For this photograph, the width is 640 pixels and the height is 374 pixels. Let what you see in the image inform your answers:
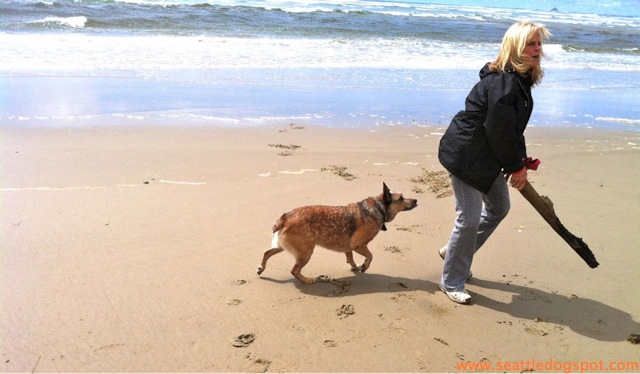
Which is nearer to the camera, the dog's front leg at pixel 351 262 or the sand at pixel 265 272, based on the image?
the sand at pixel 265 272

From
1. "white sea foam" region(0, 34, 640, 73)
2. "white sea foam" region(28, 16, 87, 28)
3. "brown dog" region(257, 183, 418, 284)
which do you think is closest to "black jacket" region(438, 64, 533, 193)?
"brown dog" region(257, 183, 418, 284)

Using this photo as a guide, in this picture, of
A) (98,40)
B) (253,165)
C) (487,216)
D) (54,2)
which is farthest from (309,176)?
(54,2)

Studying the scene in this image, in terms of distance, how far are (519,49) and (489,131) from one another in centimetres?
60

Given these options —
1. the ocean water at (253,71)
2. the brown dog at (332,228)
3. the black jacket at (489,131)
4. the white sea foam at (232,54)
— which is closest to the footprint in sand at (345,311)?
the brown dog at (332,228)

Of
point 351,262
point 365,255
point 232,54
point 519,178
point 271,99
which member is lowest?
point 351,262

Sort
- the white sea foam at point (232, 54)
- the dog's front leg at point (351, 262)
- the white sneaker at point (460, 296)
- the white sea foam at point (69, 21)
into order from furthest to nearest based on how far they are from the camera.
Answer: the white sea foam at point (69, 21) → the white sea foam at point (232, 54) → the dog's front leg at point (351, 262) → the white sneaker at point (460, 296)

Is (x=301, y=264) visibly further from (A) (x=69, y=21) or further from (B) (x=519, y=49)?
(A) (x=69, y=21)

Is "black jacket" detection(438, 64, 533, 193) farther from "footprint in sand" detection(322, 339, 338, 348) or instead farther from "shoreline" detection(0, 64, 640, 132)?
"shoreline" detection(0, 64, 640, 132)

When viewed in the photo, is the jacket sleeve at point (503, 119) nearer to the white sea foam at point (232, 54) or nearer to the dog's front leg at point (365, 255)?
the dog's front leg at point (365, 255)

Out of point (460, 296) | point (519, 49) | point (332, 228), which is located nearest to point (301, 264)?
point (332, 228)

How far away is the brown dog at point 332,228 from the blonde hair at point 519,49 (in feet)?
4.89

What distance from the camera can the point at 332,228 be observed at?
15.2 ft

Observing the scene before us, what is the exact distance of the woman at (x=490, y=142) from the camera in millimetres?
3725

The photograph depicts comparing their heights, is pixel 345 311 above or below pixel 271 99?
below
